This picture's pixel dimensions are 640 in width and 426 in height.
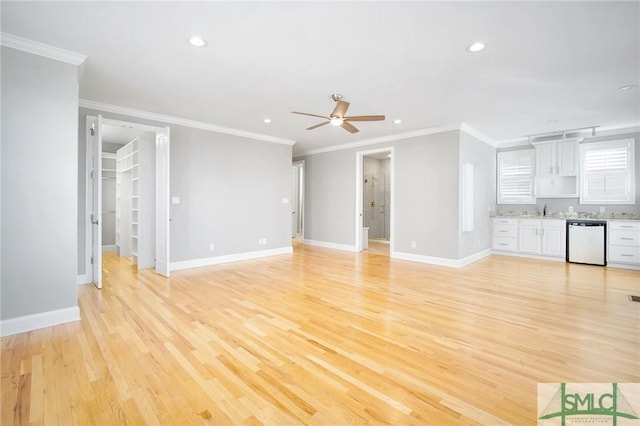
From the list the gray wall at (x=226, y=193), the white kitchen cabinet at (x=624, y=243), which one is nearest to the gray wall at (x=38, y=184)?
the gray wall at (x=226, y=193)

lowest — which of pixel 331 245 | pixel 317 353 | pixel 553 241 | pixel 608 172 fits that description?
pixel 317 353

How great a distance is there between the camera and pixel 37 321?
9.44ft

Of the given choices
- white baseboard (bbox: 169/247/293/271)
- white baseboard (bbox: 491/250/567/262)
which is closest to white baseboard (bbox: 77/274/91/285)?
white baseboard (bbox: 169/247/293/271)

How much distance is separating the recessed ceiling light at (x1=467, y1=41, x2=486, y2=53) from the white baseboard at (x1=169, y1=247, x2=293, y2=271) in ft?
17.3

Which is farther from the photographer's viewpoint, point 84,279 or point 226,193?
point 226,193

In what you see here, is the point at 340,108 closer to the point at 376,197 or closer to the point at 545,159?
the point at 545,159

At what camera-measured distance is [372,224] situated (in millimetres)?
9797

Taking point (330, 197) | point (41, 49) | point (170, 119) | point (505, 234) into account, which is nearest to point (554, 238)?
point (505, 234)

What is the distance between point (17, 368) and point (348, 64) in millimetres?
3931

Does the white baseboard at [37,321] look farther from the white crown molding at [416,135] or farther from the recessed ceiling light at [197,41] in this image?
the white crown molding at [416,135]

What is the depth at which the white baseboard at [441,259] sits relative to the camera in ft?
18.7

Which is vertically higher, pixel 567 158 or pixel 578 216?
pixel 567 158

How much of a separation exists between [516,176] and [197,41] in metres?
7.43

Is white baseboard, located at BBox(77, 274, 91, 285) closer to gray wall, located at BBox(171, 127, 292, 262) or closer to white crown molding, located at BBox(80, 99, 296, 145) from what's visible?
gray wall, located at BBox(171, 127, 292, 262)
